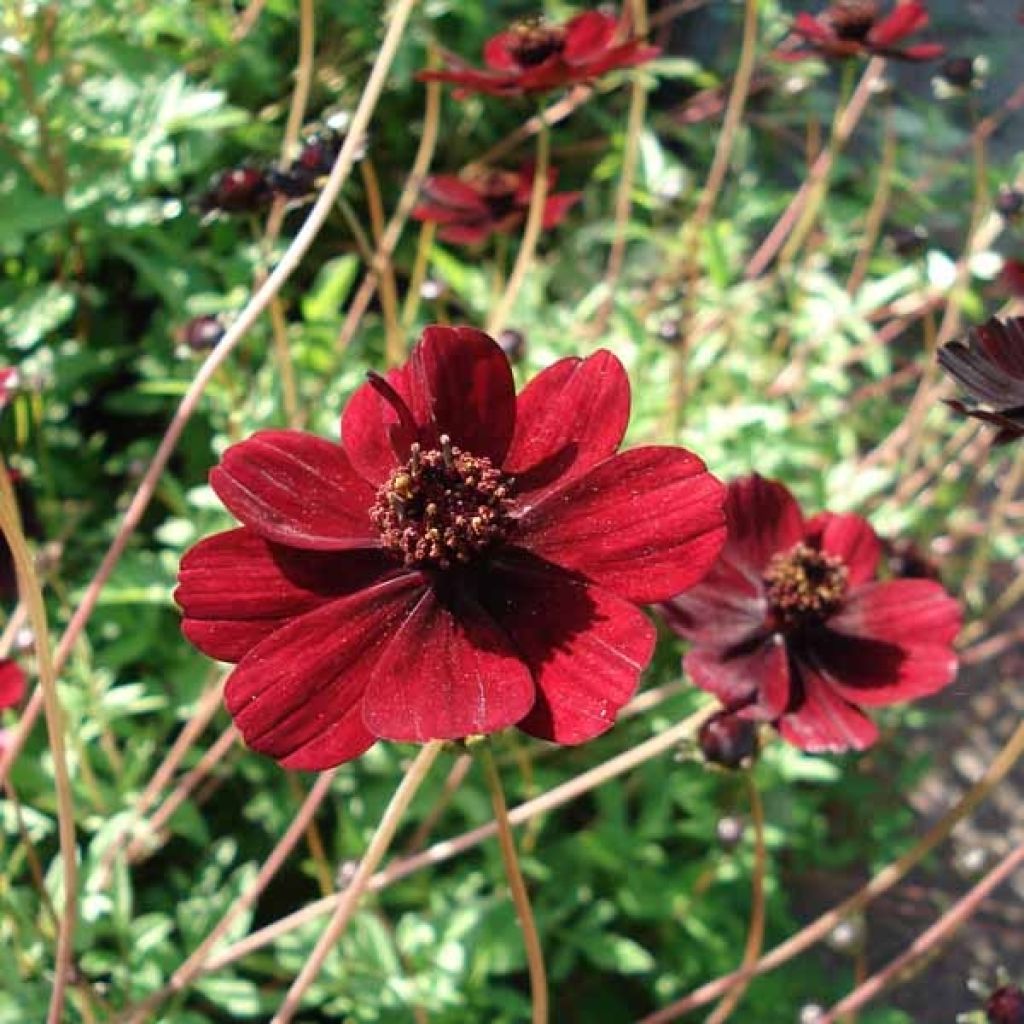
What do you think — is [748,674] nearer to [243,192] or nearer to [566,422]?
[566,422]

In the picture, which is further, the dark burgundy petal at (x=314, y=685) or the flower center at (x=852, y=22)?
the flower center at (x=852, y=22)

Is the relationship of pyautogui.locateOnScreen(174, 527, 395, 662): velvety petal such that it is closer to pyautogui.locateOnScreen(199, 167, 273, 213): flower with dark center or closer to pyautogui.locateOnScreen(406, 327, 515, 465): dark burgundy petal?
pyautogui.locateOnScreen(406, 327, 515, 465): dark burgundy petal

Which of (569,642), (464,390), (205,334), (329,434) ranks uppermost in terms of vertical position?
(464,390)

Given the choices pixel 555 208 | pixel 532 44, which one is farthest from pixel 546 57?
pixel 555 208

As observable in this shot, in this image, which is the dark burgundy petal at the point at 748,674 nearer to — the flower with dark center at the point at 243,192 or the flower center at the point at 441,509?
the flower center at the point at 441,509

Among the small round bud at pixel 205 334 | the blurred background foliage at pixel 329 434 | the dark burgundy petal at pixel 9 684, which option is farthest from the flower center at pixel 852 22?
the dark burgundy petal at pixel 9 684

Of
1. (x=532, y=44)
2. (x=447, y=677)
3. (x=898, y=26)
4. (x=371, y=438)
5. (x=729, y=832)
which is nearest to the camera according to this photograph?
(x=447, y=677)

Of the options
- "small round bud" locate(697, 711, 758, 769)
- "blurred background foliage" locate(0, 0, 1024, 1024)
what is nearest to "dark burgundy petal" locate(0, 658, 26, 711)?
"blurred background foliage" locate(0, 0, 1024, 1024)
